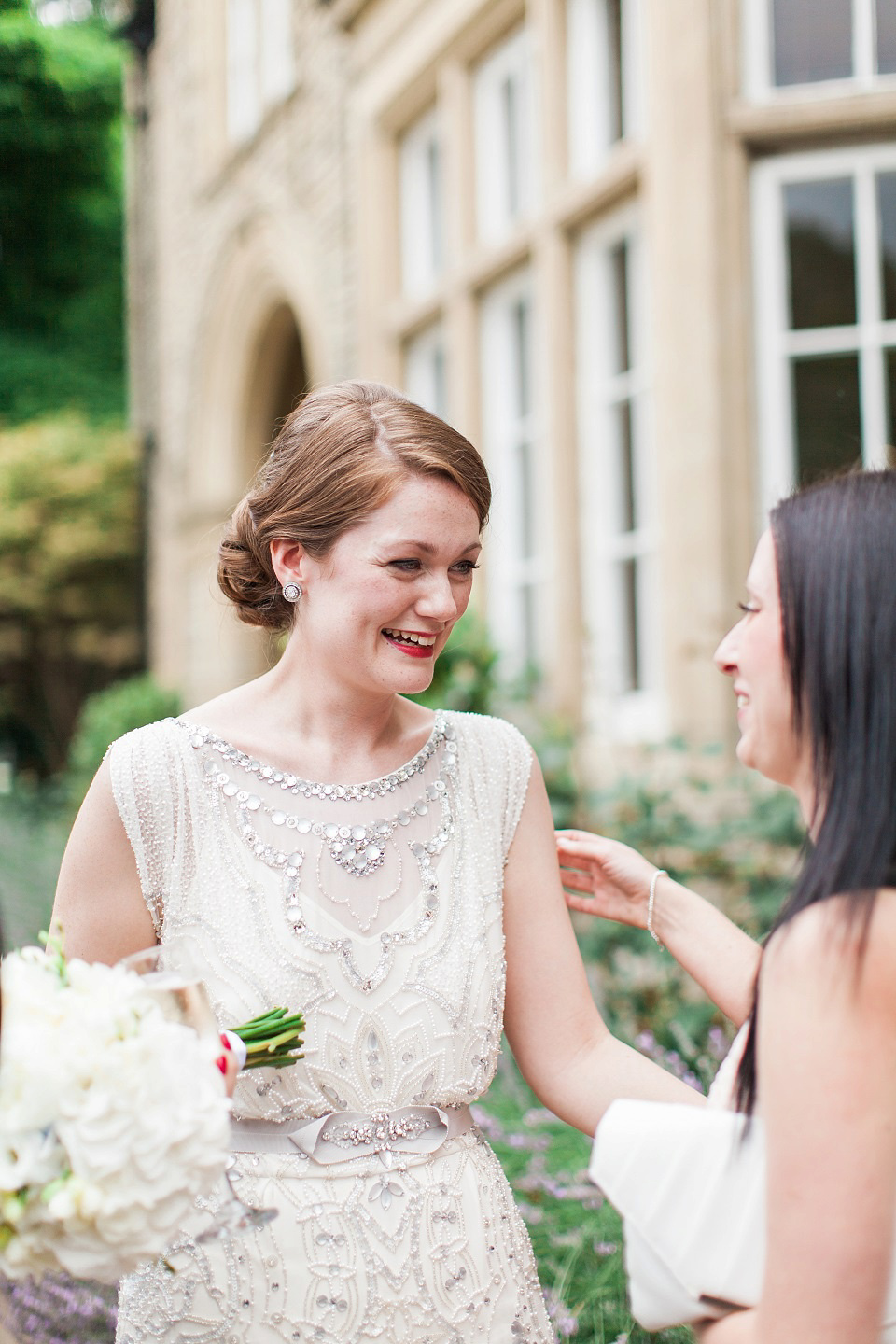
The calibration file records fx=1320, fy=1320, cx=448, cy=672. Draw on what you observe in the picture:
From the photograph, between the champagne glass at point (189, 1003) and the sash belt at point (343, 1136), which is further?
the sash belt at point (343, 1136)

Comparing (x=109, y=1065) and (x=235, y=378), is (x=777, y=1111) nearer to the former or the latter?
(x=109, y=1065)

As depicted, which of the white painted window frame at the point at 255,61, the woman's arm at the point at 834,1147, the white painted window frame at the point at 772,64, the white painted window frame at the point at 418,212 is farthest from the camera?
the white painted window frame at the point at 255,61

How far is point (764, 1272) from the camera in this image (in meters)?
1.23

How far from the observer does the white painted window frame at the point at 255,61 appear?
9.34 m

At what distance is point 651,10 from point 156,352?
8895mm

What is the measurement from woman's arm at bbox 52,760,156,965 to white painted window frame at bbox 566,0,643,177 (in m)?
4.70

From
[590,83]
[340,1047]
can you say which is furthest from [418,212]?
[340,1047]

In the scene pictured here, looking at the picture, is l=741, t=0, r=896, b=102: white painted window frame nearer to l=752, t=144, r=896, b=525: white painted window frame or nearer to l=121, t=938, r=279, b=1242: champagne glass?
l=752, t=144, r=896, b=525: white painted window frame

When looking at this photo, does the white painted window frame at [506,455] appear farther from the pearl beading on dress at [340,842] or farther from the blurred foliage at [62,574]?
the blurred foliage at [62,574]

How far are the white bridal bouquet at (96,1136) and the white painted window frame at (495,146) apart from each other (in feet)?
19.2

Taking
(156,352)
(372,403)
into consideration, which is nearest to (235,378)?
(156,352)

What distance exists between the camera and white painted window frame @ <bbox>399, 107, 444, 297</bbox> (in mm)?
7695

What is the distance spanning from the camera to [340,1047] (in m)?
1.89

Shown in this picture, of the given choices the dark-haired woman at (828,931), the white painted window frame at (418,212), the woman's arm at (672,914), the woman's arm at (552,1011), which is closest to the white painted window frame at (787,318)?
the white painted window frame at (418,212)
